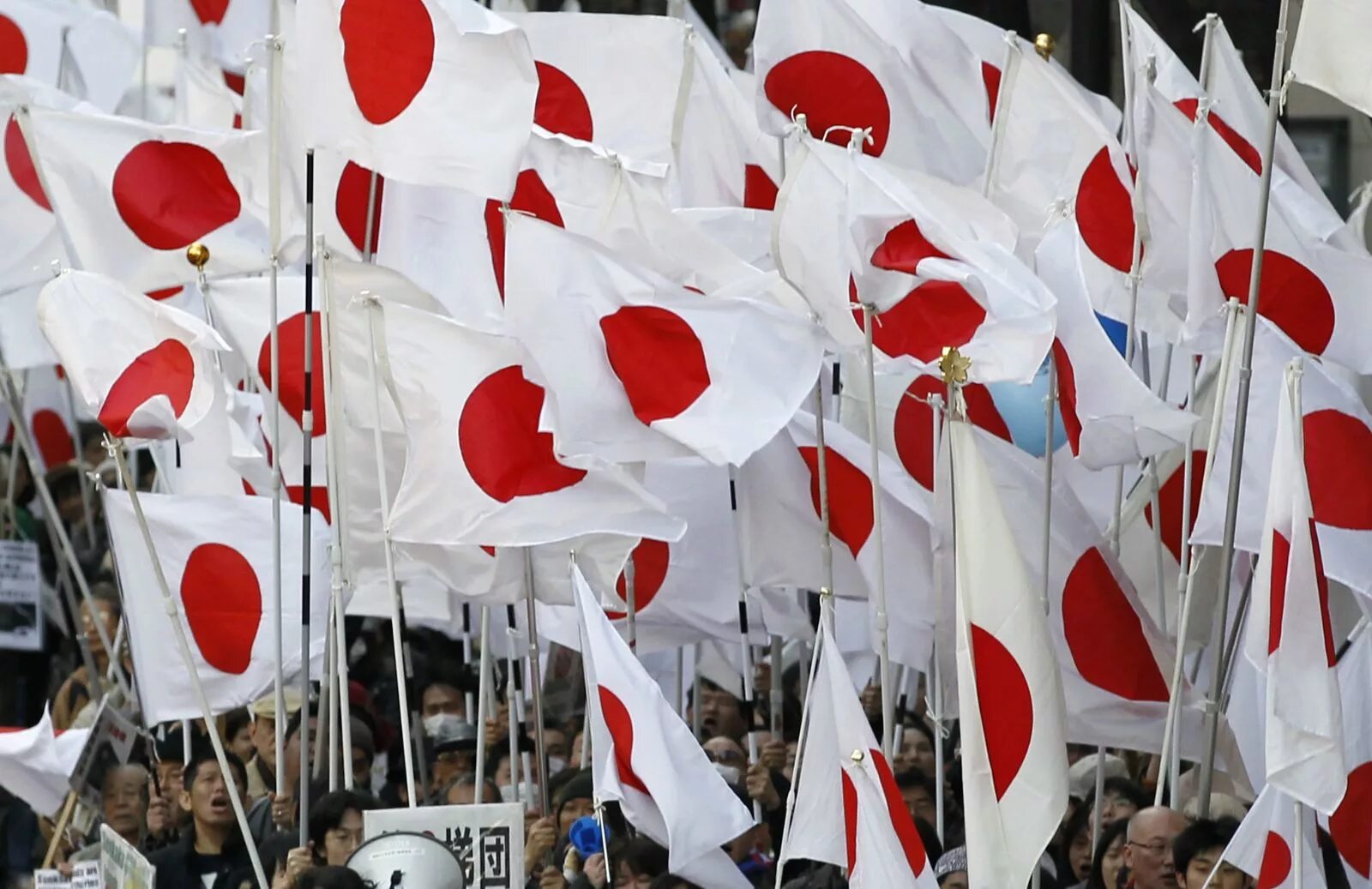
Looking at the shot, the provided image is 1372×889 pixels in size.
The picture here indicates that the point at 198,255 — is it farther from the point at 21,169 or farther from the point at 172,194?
the point at 21,169

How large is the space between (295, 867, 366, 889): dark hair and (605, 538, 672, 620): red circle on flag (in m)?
3.22

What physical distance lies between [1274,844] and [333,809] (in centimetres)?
326

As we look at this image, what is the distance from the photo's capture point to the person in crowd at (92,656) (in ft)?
46.8

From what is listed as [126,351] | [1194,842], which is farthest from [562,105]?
[1194,842]

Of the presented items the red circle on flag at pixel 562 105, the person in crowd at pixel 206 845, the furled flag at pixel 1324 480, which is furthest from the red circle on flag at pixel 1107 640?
the red circle on flag at pixel 562 105

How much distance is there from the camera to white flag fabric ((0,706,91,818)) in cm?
1142

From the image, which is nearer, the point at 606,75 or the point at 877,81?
the point at 877,81

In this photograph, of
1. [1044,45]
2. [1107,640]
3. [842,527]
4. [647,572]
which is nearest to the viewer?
[1107,640]

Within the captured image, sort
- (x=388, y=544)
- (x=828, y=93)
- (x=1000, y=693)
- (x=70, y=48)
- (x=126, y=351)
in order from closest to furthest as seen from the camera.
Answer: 1. (x=1000, y=693)
2. (x=388, y=544)
3. (x=126, y=351)
4. (x=828, y=93)
5. (x=70, y=48)

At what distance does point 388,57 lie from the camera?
1055cm

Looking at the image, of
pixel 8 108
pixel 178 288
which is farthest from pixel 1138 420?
pixel 178 288

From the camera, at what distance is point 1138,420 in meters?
10.6

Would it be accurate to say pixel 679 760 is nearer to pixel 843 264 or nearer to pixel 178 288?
pixel 843 264

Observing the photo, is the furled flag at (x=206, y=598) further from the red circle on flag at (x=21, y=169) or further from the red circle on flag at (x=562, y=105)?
the red circle on flag at (x=21, y=169)
